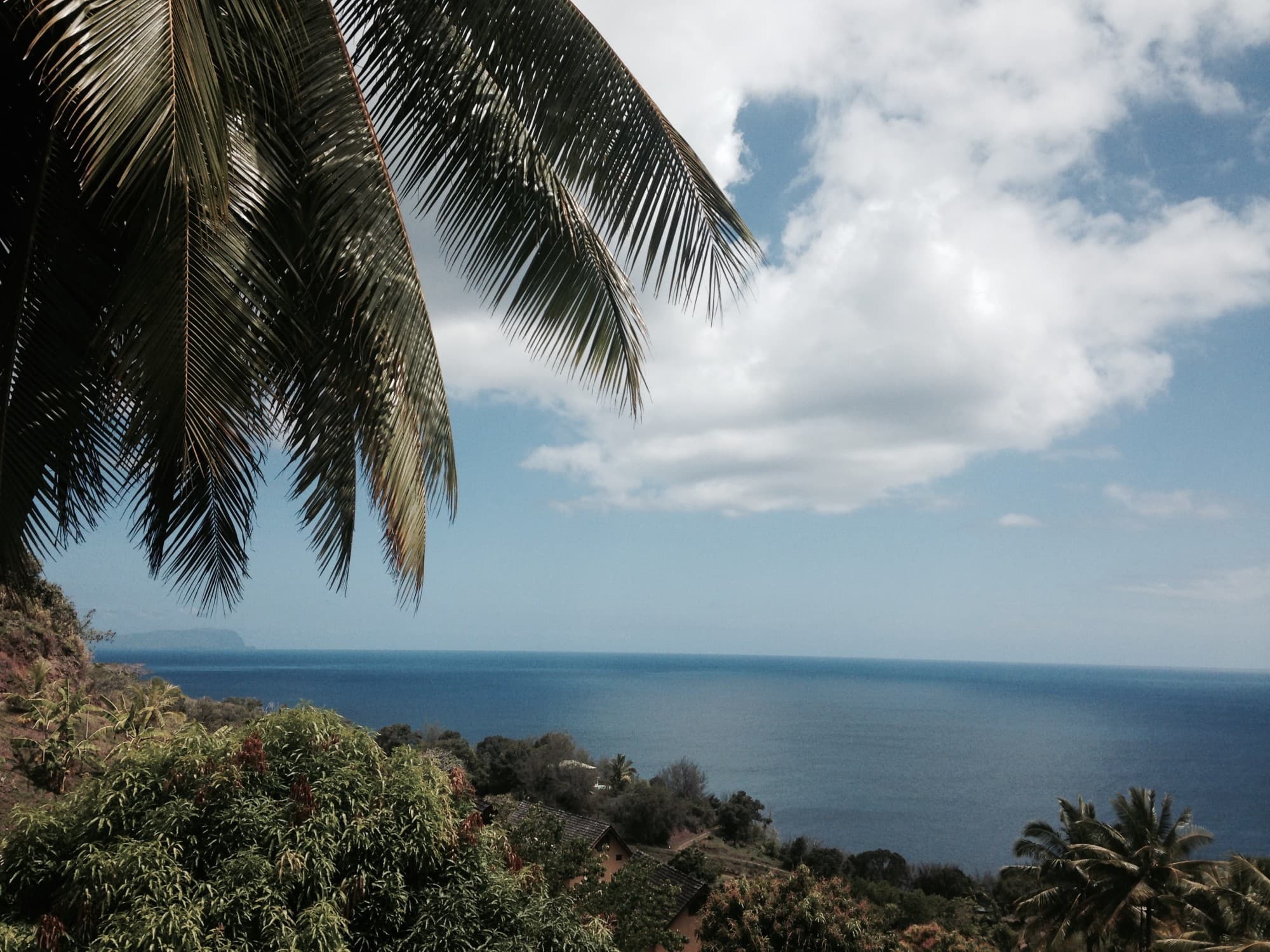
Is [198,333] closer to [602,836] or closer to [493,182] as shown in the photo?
[493,182]

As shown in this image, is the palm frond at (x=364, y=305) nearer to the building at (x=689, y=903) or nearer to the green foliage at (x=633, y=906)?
the green foliage at (x=633, y=906)

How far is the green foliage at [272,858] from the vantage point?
684 cm

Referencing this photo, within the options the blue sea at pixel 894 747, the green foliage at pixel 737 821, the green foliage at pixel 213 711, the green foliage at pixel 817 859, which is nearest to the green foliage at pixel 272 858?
the green foliage at pixel 213 711

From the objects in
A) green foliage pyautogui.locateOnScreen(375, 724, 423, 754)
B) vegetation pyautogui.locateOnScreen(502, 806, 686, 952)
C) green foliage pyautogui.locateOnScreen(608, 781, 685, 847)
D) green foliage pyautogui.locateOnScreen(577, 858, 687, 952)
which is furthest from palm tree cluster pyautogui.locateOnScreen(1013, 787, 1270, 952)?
green foliage pyautogui.locateOnScreen(375, 724, 423, 754)

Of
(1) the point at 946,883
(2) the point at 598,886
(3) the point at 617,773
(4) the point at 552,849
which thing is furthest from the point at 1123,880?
(3) the point at 617,773

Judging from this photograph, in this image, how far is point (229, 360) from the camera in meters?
3.63

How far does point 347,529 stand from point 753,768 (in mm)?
99995

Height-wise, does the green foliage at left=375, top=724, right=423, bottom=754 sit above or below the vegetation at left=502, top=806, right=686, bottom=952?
below

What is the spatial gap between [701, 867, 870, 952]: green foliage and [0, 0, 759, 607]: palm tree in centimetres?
1466

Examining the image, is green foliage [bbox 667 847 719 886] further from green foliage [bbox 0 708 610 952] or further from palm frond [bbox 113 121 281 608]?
palm frond [bbox 113 121 281 608]

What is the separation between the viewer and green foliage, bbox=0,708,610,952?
6.84m

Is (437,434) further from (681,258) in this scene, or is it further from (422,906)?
(422,906)

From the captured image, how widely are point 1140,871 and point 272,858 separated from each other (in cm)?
2748

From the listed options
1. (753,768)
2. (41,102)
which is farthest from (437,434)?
(753,768)
